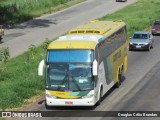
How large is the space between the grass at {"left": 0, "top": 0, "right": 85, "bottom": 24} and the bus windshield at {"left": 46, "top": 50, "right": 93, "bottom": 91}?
3440cm

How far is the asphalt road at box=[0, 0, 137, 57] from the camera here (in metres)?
48.8

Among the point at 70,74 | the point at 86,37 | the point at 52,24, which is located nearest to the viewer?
the point at 70,74

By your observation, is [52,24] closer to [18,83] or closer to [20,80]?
[20,80]

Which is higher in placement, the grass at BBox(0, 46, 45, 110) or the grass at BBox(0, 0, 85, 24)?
the grass at BBox(0, 46, 45, 110)

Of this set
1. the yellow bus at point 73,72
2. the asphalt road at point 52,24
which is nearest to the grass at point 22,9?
the asphalt road at point 52,24

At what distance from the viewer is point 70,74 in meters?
22.7

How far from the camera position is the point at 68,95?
22.7 m

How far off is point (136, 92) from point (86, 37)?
487 cm

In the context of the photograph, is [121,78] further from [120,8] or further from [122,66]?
[120,8]

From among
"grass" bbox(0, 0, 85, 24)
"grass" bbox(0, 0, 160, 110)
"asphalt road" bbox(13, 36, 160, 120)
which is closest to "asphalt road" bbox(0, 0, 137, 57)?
"grass" bbox(0, 0, 85, 24)

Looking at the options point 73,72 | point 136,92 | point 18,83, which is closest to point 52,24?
point 18,83

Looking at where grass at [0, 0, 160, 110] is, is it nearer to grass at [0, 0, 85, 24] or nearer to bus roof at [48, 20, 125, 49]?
bus roof at [48, 20, 125, 49]

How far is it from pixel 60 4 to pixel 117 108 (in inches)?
2275

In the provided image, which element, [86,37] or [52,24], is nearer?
[86,37]
